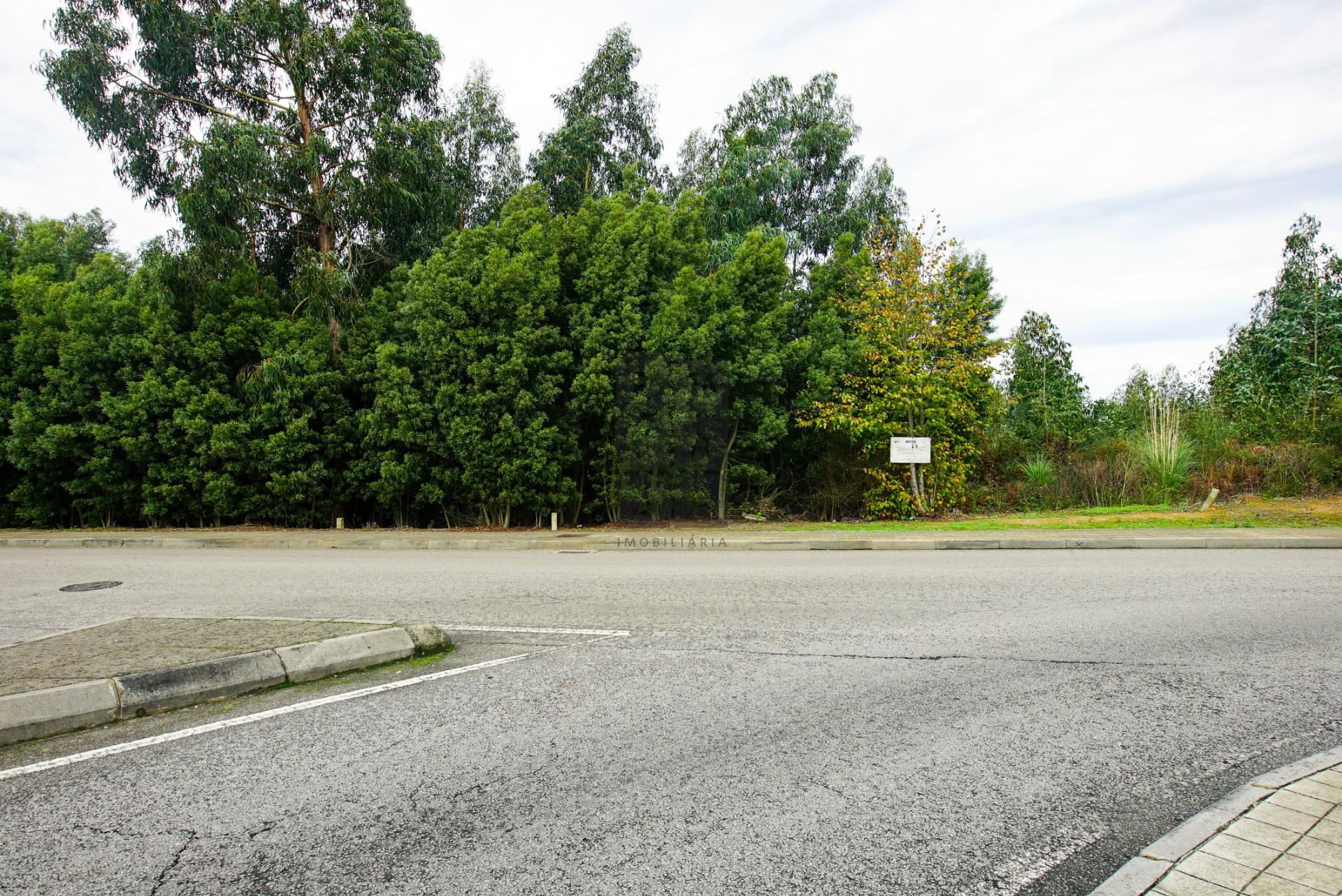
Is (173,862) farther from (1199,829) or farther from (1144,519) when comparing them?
(1144,519)

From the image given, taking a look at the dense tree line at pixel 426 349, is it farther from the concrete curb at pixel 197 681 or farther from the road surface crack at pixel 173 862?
the road surface crack at pixel 173 862

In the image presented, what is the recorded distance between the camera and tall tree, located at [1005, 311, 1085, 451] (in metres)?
20.5

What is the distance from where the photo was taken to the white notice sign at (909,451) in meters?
17.2

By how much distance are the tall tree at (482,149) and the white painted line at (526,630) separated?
22.0m

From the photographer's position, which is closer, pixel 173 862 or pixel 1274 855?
pixel 1274 855

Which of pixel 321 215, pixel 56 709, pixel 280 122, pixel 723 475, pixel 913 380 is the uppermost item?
pixel 280 122

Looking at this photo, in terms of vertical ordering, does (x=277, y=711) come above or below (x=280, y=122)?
below

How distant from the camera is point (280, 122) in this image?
21969mm

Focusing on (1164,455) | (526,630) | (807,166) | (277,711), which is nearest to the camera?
(277,711)

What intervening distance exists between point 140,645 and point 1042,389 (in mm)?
21366

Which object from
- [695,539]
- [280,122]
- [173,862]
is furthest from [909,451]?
[280,122]

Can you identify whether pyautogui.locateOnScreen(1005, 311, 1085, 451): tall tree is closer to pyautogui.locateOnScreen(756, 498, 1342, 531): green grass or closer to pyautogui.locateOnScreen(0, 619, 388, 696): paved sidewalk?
pyautogui.locateOnScreen(756, 498, 1342, 531): green grass

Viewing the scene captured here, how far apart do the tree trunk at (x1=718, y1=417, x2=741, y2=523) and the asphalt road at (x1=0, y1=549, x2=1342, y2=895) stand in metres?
11.1

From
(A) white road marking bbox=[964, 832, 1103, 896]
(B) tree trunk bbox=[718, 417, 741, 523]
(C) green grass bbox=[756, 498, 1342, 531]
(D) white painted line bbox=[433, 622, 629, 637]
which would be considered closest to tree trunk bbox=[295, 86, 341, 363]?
(B) tree trunk bbox=[718, 417, 741, 523]
